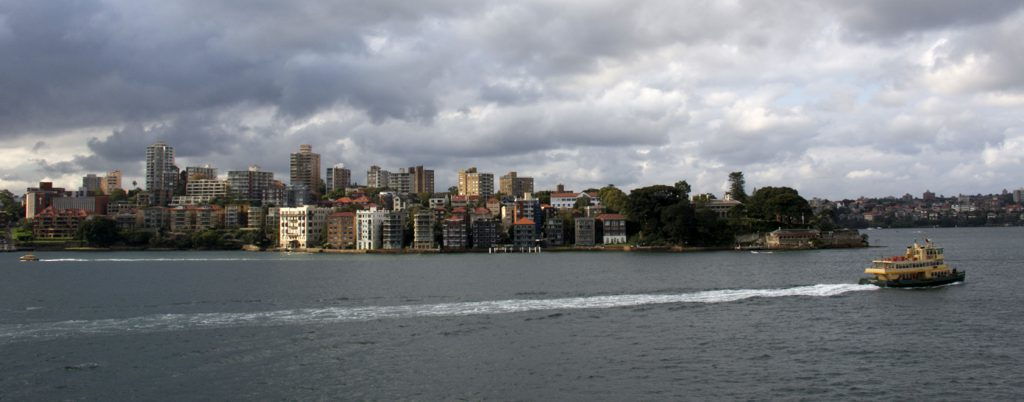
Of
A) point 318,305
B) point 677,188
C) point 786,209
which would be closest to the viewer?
point 318,305

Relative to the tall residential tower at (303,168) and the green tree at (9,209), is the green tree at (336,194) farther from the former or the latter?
the green tree at (9,209)

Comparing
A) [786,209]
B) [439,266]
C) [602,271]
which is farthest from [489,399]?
[786,209]

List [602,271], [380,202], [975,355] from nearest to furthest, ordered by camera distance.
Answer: [975,355], [602,271], [380,202]

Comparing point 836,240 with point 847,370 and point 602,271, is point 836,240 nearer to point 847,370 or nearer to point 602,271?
point 602,271

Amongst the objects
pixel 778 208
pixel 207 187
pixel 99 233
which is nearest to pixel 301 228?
pixel 99 233

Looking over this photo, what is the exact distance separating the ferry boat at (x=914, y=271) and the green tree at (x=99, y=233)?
113007 mm

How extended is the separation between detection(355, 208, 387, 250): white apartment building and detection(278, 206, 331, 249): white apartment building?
1071 centimetres

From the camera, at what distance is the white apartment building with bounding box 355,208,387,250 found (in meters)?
108

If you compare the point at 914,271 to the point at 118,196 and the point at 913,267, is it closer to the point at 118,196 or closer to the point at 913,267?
the point at 913,267

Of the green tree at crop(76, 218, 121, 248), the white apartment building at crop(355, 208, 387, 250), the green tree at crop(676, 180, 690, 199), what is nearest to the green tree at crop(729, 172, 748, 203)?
the green tree at crop(676, 180, 690, 199)

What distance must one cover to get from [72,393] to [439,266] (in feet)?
159

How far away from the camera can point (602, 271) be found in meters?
58.9

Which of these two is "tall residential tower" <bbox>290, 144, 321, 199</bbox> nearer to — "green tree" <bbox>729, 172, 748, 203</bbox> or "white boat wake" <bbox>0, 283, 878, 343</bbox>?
"green tree" <bbox>729, 172, 748, 203</bbox>

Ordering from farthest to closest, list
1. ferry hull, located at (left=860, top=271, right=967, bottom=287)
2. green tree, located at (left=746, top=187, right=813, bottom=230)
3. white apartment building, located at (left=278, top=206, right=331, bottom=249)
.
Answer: white apartment building, located at (left=278, top=206, right=331, bottom=249) → green tree, located at (left=746, top=187, right=813, bottom=230) → ferry hull, located at (left=860, top=271, right=967, bottom=287)
